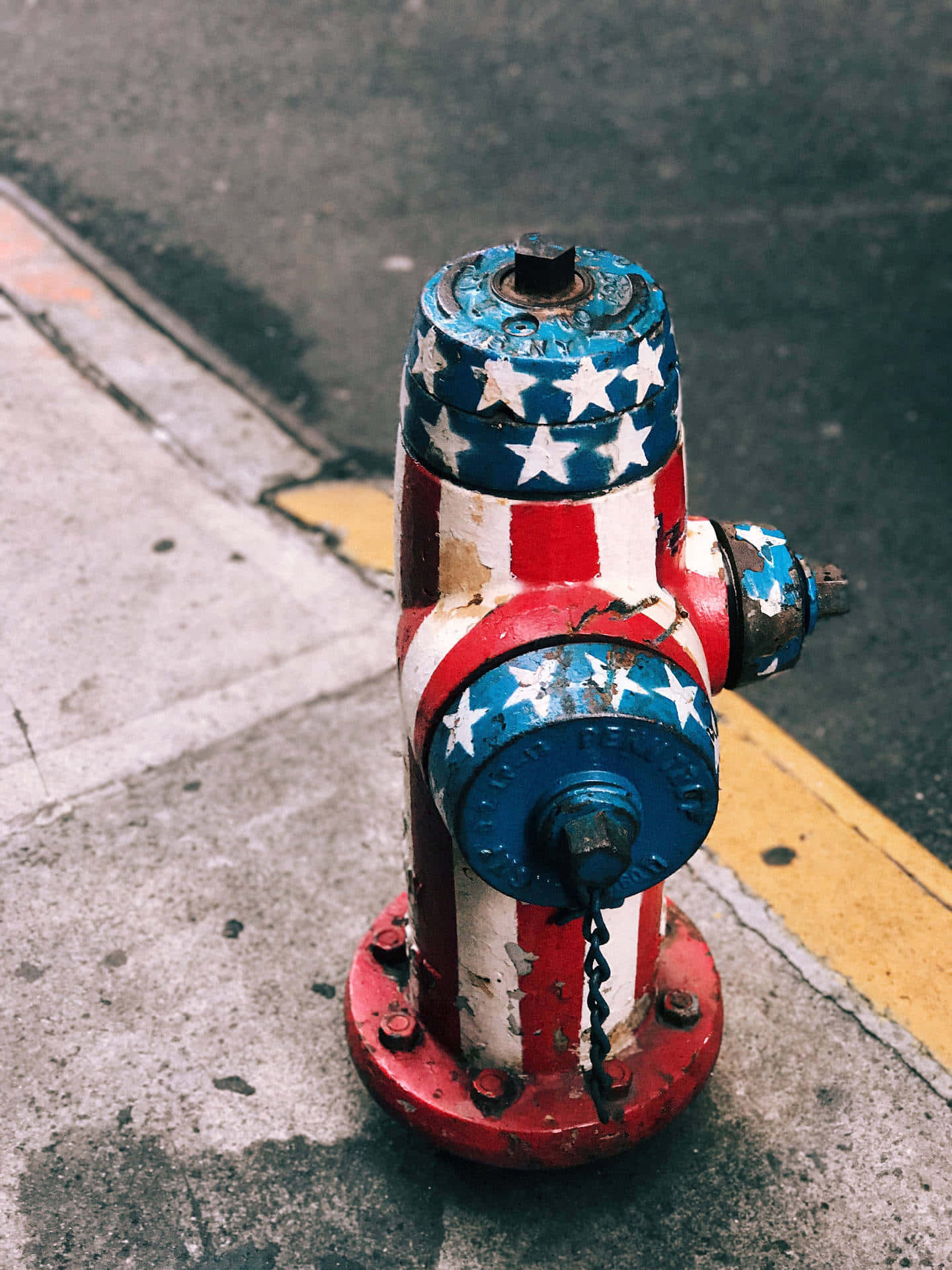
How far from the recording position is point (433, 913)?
170 cm

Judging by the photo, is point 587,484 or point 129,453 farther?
point 129,453

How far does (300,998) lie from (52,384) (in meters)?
2.34

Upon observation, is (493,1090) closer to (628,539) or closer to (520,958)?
(520,958)

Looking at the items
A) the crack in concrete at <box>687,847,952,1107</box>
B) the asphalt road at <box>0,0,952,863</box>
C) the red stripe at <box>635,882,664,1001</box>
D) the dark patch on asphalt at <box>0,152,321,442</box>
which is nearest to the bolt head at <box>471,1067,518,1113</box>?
the red stripe at <box>635,882,664,1001</box>

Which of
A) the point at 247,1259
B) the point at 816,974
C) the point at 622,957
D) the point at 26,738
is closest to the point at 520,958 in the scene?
the point at 622,957

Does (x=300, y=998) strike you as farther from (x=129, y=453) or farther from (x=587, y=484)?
(x=129, y=453)

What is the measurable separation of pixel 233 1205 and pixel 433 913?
0.58 metres

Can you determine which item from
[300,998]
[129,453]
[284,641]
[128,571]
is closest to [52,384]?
[129,453]

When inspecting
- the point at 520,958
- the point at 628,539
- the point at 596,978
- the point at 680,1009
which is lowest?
the point at 680,1009

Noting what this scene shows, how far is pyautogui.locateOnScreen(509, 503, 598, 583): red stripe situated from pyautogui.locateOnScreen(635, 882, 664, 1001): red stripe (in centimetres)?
52

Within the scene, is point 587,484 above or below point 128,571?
above

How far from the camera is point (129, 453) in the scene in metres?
3.47

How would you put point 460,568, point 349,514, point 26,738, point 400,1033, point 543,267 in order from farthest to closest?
point 349,514 → point 26,738 → point 400,1033 → point 460,568 → point 543,267

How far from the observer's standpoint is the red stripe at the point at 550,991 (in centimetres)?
160
